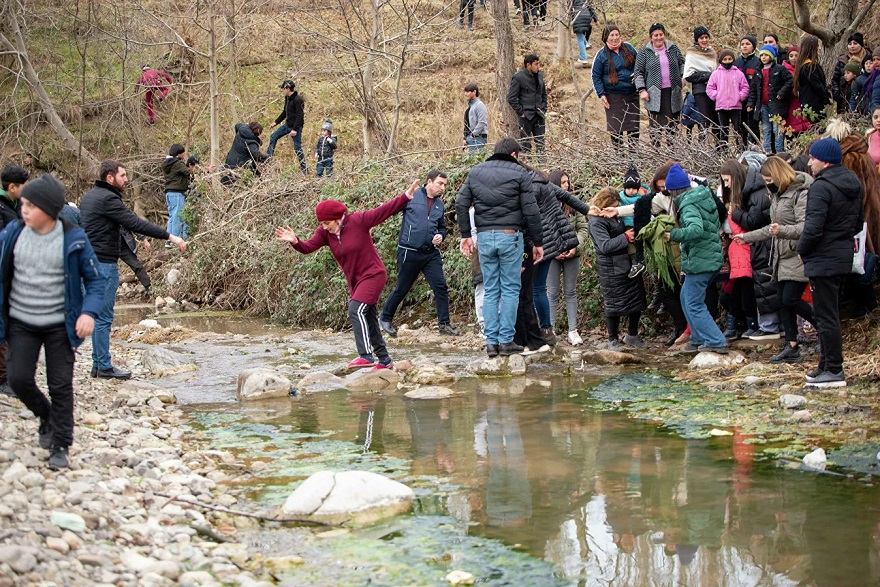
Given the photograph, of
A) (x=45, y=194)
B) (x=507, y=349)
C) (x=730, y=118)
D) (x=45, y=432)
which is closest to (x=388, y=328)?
(x=507, y=349)

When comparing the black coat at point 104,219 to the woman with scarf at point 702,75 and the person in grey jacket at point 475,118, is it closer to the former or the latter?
the person in grey jacket at point 475,118

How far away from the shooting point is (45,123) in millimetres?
25078

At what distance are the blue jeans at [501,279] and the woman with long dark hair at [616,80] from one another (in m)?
5.34

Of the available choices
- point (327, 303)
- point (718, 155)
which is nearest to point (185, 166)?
point (327, 303)

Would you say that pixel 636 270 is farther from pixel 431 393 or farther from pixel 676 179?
pixel 431 393

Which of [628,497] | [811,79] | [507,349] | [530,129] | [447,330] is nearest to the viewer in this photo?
[628,497]

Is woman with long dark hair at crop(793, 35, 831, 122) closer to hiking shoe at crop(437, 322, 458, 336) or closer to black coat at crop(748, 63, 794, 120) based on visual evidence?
black coat at crop(748, 63, 794, 120)

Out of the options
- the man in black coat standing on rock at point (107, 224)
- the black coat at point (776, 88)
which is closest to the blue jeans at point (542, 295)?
the man in black coat standing on rock at point (107, 224)

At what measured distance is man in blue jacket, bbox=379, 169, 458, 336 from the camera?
42.7 ft

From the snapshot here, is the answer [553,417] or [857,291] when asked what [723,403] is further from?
[857,291]

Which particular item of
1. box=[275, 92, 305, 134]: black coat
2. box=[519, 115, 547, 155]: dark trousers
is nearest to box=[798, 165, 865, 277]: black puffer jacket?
box=[519, 115, 547, 155]: dark trousers

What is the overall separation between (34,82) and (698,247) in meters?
18.3

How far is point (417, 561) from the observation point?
5355mm

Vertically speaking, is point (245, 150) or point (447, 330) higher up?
point (245, 150)
